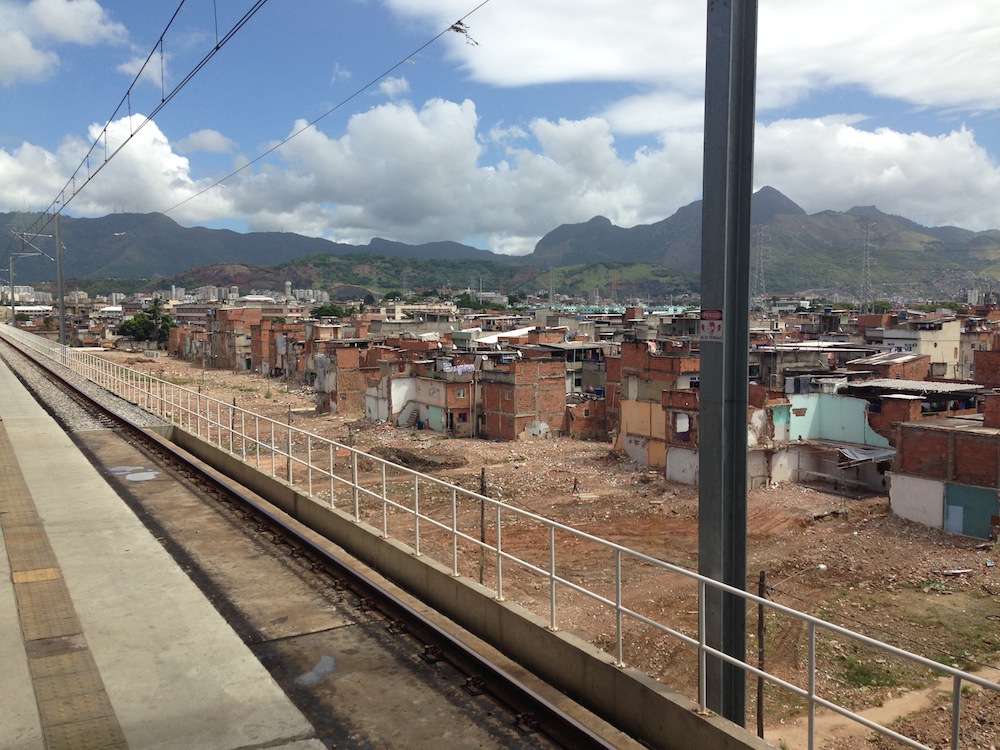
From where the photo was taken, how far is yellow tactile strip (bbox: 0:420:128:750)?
17.0 ft

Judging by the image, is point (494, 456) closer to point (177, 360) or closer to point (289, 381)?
point (289, 381)

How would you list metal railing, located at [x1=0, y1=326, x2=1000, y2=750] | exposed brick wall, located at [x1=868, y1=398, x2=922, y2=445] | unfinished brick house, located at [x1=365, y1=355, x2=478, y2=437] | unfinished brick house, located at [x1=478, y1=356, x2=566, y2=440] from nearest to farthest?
metal railing, located at [x1=0, y1=326, x2=1000, y2=750], exposed brick wall, located at [x1=868, y1=398, x2=922, y2=445], unfinished brick house, located at [x1=478, y1=356, x2=566, y2=440], unfinished brick house, located at [x1=365, y1=355, x2=478, y2=437]

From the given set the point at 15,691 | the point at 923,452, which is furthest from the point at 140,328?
the point at 15,691

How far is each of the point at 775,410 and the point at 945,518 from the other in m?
8.97

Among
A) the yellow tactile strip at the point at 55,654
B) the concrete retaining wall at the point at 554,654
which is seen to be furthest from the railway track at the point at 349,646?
the yellow tactile strip at the point at 55,654

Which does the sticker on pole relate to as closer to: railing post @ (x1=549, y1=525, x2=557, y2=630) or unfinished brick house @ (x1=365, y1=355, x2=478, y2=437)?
railing post @ (x1=549, y1=525, x2=557, y2=630)

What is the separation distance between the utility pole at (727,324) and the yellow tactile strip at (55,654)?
3968 millimetres

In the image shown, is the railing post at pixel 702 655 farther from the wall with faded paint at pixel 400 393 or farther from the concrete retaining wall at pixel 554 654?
the wall with faded paint at pixel 400 393

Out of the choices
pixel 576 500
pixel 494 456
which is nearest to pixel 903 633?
pixel 576 500

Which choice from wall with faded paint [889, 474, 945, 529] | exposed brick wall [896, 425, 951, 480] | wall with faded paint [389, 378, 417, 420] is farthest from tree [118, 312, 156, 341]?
exposed brick wall [896, 425, 951, 480]

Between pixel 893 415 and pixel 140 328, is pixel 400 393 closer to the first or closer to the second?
pixel 893 415

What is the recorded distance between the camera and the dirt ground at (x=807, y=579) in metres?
12.9

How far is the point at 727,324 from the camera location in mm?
5094

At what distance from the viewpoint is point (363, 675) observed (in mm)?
6309
